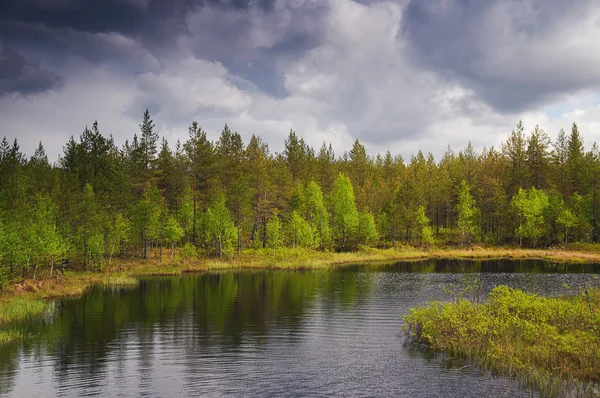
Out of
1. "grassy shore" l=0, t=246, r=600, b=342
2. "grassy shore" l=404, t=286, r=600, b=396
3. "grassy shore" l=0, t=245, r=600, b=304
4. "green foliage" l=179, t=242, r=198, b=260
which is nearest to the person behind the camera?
"grassy shore" l=404, t=286, r=600, b=396

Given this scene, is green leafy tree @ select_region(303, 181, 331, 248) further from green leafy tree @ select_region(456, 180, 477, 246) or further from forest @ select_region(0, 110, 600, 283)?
green leafy tree @ select_region(456, 180, 477, 246)

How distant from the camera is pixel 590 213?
306 ft

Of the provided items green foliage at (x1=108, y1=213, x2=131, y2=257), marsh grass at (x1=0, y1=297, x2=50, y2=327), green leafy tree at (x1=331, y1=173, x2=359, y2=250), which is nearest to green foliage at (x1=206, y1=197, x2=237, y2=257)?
green foliage at (x1=108, y1=213, x2=131, y2=257)

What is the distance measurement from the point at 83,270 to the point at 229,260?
21.8 m

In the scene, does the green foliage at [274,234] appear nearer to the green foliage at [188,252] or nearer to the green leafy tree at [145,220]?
the green foliage at [188,252]

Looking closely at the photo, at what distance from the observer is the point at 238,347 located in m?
25.8

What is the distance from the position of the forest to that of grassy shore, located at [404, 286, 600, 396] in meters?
40.2

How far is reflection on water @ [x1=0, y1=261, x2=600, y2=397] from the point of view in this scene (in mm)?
19375

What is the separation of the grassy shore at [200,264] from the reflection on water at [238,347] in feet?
10.1

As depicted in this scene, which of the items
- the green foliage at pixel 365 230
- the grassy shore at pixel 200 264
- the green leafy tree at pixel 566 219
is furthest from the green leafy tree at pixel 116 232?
the green leafy tree at pixel 566 219

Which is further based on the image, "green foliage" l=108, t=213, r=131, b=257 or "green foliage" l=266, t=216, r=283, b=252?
A: "green foliage" l=266, t=216, r=283, b=252

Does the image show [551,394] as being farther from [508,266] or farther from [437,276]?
[508,266]

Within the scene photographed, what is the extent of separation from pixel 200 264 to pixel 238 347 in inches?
1791

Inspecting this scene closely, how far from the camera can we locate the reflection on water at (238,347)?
19375 mm
